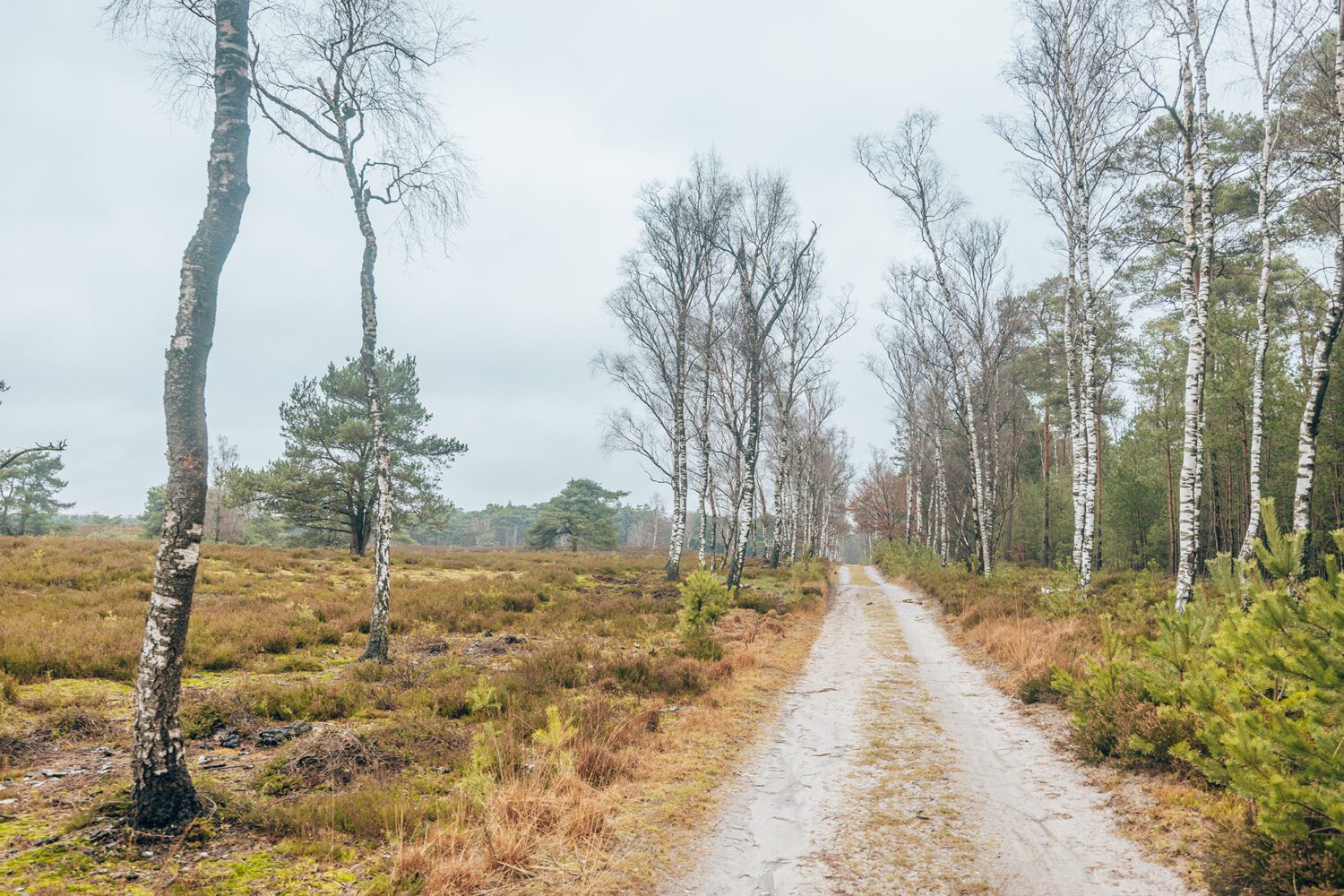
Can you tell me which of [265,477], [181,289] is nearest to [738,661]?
[181,289]

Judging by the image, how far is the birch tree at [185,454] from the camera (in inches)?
164

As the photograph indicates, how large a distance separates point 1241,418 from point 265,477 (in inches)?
1421

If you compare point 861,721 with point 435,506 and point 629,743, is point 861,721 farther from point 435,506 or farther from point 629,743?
point 435,506

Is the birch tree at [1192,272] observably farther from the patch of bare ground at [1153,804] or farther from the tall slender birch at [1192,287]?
the patch of bare ground at [1153,804]

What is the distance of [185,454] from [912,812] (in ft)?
20.3

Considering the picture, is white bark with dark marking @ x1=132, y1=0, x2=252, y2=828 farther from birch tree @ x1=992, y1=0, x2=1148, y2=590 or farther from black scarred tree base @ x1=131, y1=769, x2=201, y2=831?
birch tree @ x1=992, y1=0, x2=1148, y2=590

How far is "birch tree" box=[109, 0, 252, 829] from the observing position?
4.17 m

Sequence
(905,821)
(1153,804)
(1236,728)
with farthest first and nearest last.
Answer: (1153,804) → (905,821) → (1236,728)

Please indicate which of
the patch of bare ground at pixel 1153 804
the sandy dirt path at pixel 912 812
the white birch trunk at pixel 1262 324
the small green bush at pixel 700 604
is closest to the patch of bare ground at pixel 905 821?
the sandy dirt path at pixel 912 812

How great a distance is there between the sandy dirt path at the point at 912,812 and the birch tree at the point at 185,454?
351 centimetres

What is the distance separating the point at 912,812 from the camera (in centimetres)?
511

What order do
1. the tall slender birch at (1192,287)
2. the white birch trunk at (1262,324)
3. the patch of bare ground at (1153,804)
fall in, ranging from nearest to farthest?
the patch of bare ground at (1153,804) → the tall slender birch at (1192,287) → the white birch trunk at (1262,324)

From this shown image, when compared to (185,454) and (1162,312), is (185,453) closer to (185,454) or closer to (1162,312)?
(185,454)

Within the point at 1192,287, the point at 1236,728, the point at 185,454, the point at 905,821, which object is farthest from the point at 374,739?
the point at 1192,287
